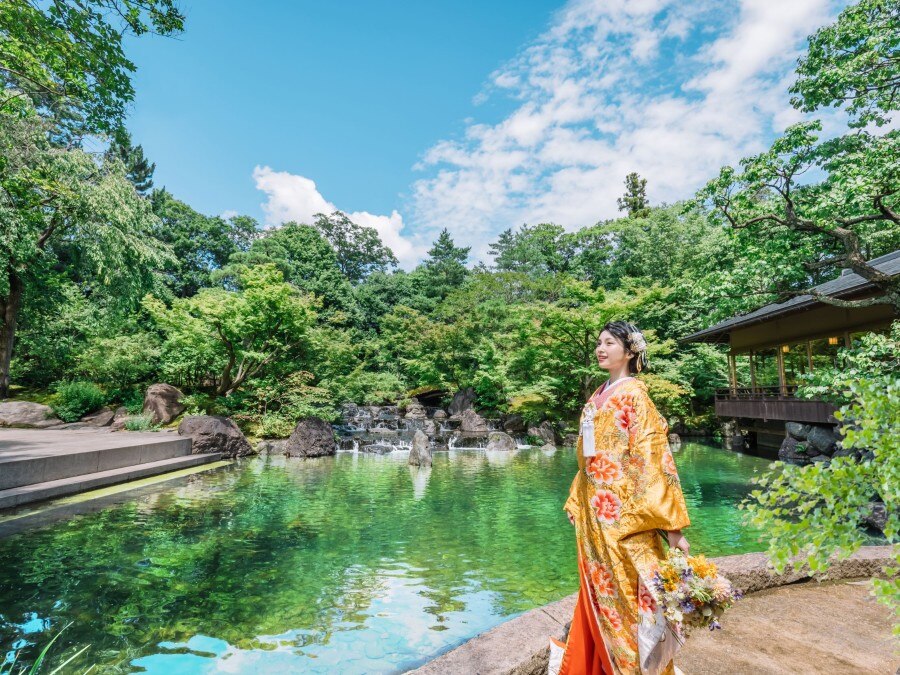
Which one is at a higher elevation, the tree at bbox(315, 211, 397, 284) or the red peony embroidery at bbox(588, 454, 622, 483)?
the tree at bbox(315, 211, 397, 284)

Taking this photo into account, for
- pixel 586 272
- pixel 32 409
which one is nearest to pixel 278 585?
pixel 32 409

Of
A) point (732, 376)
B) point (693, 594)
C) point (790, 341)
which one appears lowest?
Answer: point (693, 594)

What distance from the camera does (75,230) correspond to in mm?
15781

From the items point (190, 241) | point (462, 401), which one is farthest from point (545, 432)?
point (190, 241)

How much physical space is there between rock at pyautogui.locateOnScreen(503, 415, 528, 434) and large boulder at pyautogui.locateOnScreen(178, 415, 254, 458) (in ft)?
37.3

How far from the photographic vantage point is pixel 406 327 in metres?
26.2

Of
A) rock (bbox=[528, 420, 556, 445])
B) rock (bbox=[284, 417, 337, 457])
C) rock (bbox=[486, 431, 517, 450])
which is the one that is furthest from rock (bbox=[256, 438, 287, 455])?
rock (bbox=[528, 420, 556, 445])

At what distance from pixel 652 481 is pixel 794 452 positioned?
12.8 metres

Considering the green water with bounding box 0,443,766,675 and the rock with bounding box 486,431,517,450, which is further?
the rock with bounding box 486,431,517,450

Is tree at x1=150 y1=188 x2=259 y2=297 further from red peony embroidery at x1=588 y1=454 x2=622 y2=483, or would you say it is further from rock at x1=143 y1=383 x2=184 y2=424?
red peony embroidery at x1=588 y1=454 x2=622 y2=483

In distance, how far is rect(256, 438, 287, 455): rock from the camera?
47.3 ft

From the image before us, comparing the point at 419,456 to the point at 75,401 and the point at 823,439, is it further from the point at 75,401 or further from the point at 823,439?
the point at 75,401

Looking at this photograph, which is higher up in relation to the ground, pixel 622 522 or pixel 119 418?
pixel 119 418

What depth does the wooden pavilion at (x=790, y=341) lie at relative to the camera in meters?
11.3
